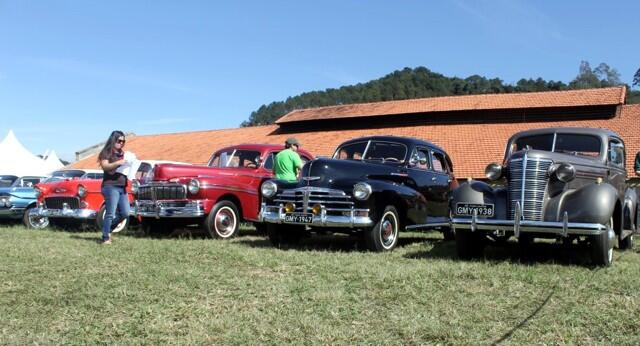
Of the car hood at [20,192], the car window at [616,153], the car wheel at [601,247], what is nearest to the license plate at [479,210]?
the car wheel at [601,247]

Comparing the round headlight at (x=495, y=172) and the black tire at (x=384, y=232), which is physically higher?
the round headlight at (x=495, y=172)

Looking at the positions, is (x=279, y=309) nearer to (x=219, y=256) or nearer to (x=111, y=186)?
(x=219, y=256)

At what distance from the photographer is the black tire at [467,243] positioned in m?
7.32

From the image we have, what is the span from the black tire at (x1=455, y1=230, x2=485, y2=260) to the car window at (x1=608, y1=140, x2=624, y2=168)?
8.55 ft

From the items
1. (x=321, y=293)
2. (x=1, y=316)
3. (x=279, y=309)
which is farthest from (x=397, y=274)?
(x=1, y=316)

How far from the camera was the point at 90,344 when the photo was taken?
4031 millimetres

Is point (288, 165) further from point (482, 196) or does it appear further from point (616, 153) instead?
point (616, 153)

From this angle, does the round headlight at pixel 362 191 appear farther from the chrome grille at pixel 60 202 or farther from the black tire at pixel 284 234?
the chrome grille at pixel 60 202

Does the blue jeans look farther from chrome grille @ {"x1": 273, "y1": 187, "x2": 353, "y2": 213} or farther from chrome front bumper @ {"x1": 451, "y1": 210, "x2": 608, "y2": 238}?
chrome front bumper @ {"x1": 451, "y1": 210, "x2": 608, "y2": 238}

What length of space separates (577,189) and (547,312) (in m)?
2.86

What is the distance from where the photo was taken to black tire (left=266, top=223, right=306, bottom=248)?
8955mm

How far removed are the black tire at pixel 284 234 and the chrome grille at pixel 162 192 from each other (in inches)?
76.1

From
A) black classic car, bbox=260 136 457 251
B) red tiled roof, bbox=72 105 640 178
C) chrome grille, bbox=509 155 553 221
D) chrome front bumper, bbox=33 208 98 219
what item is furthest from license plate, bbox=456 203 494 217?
red tiled roof, bbox=72 105 640 178

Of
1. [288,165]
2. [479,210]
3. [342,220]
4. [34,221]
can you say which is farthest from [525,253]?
[34,221]
